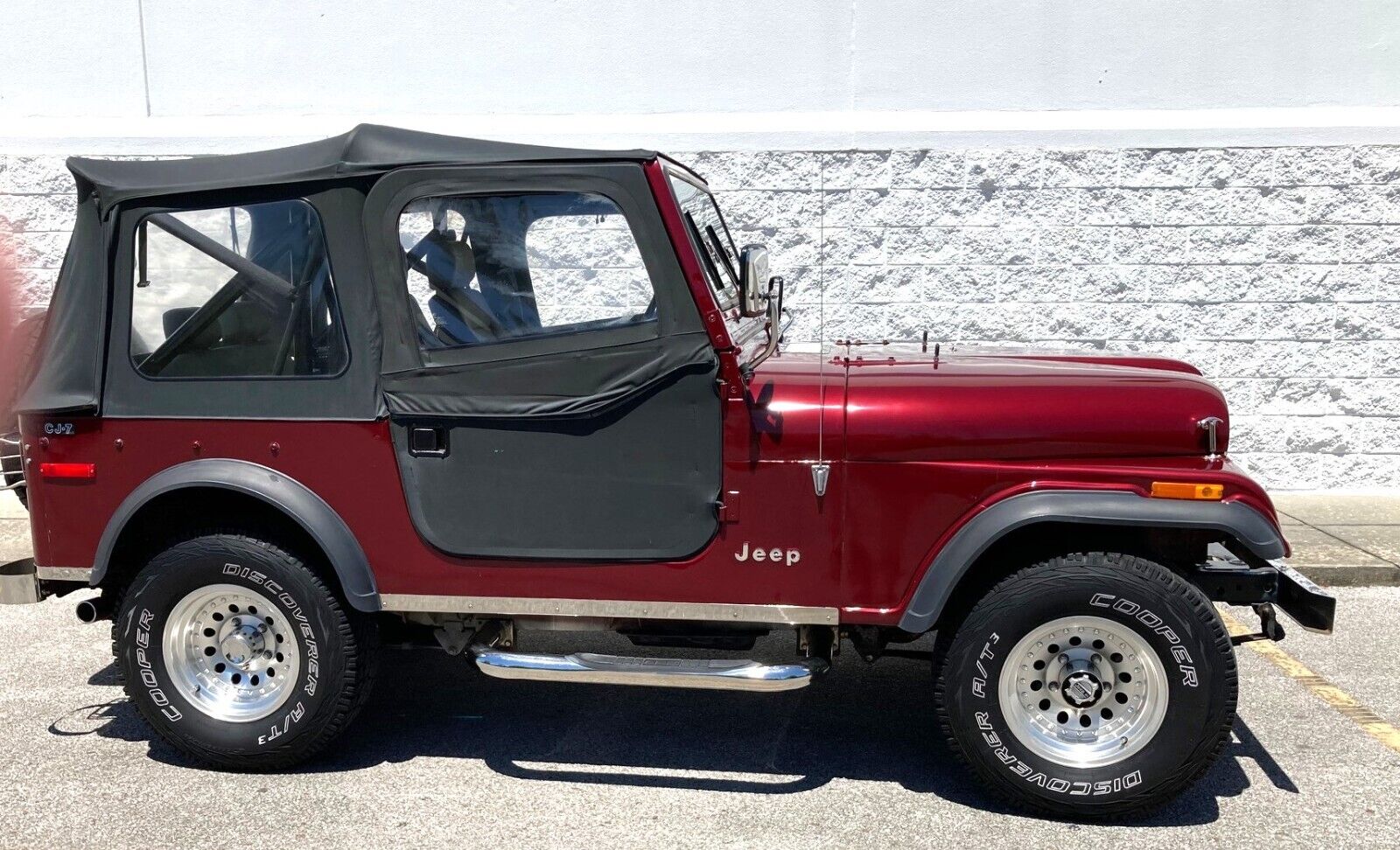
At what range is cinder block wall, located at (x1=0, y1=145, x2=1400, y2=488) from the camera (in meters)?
8.28

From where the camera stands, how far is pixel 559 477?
404 centimetres

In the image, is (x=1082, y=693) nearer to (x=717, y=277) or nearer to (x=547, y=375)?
(x=717, y=277)

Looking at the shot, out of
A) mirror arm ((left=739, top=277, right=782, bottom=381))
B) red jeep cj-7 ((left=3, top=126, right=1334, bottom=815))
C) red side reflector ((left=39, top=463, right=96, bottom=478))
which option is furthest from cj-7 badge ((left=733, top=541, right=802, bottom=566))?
red side reflector ((left=39, top=463, right=96, bottom=478))

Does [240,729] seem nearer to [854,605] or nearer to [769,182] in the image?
[854,605]

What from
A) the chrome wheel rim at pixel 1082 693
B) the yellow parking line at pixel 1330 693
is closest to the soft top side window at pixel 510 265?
the chrome wheel rim at pixel 1082 693

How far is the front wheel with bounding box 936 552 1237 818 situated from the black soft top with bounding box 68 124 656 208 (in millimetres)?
1917

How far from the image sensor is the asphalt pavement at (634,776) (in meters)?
3.86

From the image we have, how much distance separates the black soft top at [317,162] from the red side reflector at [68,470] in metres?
0.90

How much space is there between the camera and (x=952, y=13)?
8289mm

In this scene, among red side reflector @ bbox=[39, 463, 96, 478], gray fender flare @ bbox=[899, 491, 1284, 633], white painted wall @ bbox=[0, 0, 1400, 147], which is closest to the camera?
gray fender flare @ bbox=[899, 491, 1284, 633]

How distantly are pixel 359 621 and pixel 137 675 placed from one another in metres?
0.80

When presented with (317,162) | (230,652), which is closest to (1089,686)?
(230,652)

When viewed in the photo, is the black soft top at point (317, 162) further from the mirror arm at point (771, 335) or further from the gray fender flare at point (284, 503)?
the gray fender flare at point (284, 503)

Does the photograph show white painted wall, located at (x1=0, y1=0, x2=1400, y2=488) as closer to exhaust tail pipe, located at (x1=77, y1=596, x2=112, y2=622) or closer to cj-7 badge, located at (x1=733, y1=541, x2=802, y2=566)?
cj-7 badge, located at (x1=733, y1=541, x2=802, y2=566)
